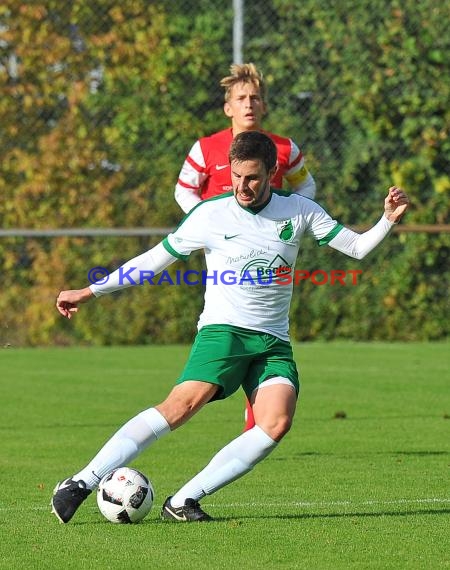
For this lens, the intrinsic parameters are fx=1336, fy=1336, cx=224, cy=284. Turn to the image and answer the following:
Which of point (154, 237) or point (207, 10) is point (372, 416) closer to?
point (154, 237)

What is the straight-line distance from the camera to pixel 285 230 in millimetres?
6164

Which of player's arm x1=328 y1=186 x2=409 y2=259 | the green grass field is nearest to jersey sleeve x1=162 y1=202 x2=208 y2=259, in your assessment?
player's arm x1=328 y1=186 x2=409 y2=259

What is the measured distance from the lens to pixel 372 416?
10.1m

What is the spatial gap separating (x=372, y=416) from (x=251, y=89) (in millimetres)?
3164

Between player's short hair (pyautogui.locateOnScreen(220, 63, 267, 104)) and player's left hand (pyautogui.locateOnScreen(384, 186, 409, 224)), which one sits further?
player's short hair (pyautogui.locateOnScreen(220, 63, 267, 104))

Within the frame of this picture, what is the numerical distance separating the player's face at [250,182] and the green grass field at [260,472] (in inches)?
56.8

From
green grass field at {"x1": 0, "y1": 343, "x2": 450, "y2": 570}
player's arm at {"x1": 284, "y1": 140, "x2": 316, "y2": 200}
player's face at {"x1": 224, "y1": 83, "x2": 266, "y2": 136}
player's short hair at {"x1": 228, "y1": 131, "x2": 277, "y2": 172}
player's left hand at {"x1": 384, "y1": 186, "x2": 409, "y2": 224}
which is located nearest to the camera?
green grass field at {"x1": 0, "y1": 343, "x2": 450, "y2": 570}

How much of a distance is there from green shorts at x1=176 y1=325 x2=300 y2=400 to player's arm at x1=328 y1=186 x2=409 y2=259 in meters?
0.55

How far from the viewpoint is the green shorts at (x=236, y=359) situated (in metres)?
6.01

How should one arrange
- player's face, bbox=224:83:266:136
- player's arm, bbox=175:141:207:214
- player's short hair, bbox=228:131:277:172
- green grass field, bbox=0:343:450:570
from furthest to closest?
1. player's arm, bbox=175:141:207:214
2. player's face, bbox=224:83:266:136
3. player's short hair, bbox=228:131:277:172
4. green grass field, bbox=0:343:450:570

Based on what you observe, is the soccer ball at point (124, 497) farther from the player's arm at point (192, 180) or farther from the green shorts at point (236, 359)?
the player's arm at point (192, 180)

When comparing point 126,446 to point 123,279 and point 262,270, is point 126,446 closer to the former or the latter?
point 123,279

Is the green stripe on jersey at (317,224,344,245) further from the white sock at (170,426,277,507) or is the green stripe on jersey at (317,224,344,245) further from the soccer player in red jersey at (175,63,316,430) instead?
the soccer player in red jersey at (175,63,316,430)

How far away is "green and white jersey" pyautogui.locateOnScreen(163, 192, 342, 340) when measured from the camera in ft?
20.1
